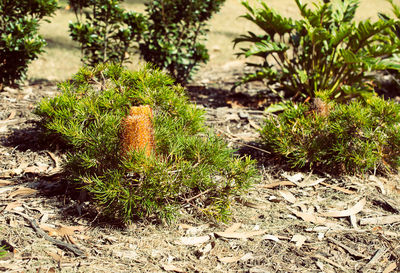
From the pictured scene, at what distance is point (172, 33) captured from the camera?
4660 mm

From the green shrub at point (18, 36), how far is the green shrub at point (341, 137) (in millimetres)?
2482

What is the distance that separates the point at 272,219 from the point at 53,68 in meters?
4.31

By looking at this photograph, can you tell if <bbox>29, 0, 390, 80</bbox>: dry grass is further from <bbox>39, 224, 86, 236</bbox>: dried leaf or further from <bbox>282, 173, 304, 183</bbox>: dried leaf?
<bbox>39, 224, 86, 236</bbox>: dried leaf

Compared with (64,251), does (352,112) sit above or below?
above

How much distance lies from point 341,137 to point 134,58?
409 centimetres

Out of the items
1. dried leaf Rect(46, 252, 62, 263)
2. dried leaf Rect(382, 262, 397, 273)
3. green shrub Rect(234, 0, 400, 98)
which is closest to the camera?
dried leaf Rect(46, 252, 62, 263)

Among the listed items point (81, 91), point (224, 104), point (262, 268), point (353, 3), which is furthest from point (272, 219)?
point (353, 3)

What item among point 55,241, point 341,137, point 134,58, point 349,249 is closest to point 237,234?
point 349,249

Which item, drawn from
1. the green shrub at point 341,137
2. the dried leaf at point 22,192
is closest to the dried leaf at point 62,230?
the dried leaf at point 22,192

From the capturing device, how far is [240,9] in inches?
377

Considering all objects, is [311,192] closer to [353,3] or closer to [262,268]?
[262,268]

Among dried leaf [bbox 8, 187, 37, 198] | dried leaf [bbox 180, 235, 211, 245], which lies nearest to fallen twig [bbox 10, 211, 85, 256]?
dried leaf [bbox 8, 187, 37, 198]

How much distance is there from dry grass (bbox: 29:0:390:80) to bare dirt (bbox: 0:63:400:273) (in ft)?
6.53

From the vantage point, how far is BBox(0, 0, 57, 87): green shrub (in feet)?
13.3
